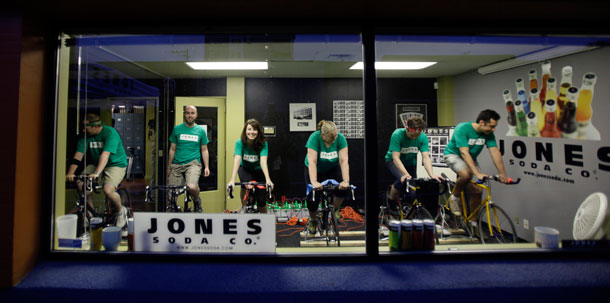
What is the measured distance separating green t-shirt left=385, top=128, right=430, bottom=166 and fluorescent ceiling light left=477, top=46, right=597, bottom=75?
1219 millimetres

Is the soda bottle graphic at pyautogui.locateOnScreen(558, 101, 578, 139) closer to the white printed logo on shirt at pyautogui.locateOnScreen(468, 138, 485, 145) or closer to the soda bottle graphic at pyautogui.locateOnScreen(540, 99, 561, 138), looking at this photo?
the soda bottle graphic at pyautogui.locateOnScreen(540, 99, 561, 138)

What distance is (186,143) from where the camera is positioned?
145 inches

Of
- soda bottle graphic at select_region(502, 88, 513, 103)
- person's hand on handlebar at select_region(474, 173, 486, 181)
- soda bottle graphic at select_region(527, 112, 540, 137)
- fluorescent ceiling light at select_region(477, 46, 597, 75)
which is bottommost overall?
person's hand on handlebar at select_region(474, 173, 486, 181)

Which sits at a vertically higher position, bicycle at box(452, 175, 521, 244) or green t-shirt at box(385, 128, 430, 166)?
green t-shirt at box(385, 128, 430, 166)

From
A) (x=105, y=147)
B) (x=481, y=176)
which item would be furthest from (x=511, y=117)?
(x=105, y=147)

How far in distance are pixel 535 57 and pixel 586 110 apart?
2.38 feet

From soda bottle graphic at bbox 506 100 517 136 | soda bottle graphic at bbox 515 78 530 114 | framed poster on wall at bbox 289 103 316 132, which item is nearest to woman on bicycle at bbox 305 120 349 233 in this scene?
framed poster on wall at bbox 289 103 316 132

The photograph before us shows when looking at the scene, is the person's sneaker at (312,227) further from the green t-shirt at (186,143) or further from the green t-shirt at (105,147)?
the green t-shirt at (105,147)

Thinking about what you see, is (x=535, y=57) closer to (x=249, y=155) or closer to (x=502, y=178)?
(x=502, y=178)

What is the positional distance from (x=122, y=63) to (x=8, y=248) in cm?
273

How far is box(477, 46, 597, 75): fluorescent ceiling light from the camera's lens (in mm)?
2926

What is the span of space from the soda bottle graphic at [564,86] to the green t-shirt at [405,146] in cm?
131

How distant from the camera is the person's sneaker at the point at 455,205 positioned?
3.50m

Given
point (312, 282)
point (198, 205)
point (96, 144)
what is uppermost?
point (96, 144)
